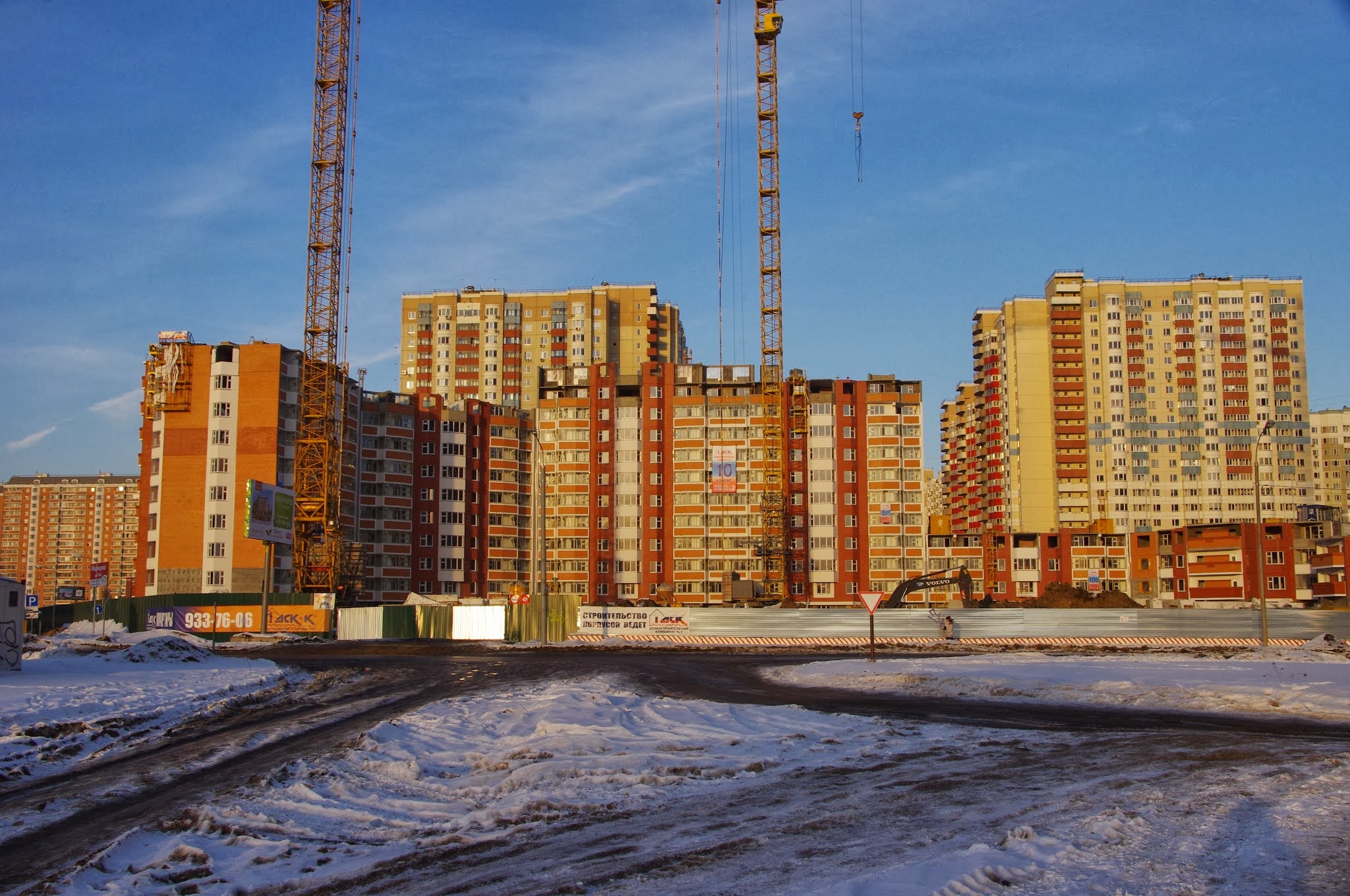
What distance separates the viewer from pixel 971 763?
17.3m

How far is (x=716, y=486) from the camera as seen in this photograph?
134 meters

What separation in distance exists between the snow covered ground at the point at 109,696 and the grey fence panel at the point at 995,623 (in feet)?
97.7

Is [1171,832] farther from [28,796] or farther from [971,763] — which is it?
[28,796]

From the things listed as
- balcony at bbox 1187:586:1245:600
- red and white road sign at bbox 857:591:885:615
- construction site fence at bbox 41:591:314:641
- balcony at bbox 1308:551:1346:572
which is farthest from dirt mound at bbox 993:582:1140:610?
balcony at bbox 1187:586:1245:600

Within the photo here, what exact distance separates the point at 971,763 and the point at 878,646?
4309cm

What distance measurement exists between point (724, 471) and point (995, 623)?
72969mm

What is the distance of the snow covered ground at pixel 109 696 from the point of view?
65.1 feet

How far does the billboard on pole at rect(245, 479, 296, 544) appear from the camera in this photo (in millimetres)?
74938

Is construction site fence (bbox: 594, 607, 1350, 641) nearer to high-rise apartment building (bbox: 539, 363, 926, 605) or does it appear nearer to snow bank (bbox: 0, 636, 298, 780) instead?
snow bank (bbox: 0, 636, 298, 780)

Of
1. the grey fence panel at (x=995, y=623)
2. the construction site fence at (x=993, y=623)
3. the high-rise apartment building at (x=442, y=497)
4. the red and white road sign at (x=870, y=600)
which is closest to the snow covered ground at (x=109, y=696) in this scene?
the red and white road sign at (x=870, y=600)

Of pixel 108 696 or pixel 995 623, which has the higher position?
pixel 108 696

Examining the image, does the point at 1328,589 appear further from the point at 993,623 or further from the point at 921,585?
the point at 993,623

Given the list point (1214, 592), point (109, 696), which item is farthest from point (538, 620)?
point (1214, 592)

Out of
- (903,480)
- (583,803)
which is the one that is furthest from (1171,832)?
(903,480)
